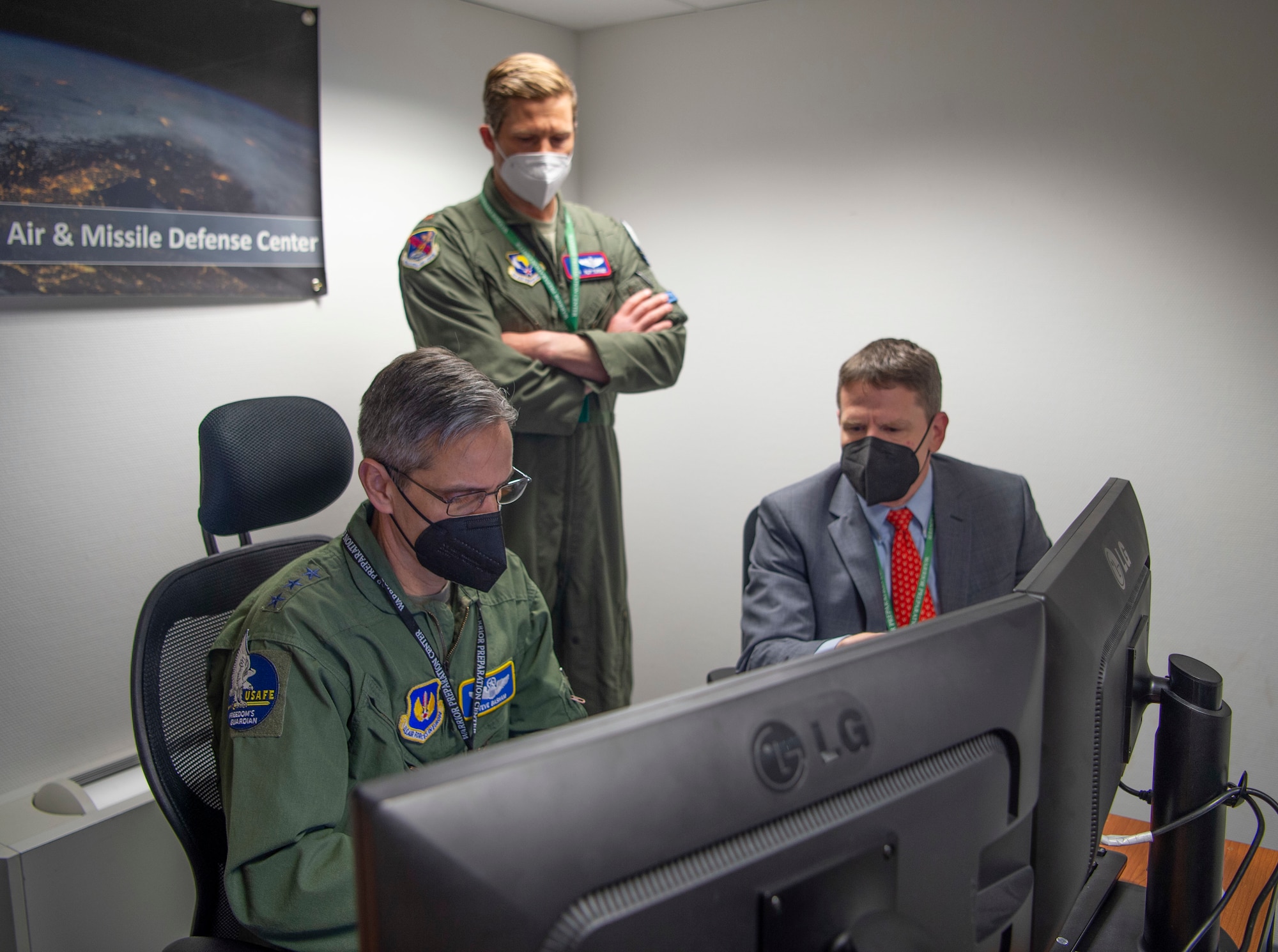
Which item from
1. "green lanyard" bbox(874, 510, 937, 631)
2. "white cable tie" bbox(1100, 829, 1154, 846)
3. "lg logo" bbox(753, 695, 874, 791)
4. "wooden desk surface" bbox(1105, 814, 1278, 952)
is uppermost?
"lg logo" bbox(753, 695, 874, 791)

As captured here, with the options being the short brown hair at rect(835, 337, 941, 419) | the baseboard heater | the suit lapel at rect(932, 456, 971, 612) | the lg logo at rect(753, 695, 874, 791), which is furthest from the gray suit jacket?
the baseboard heater

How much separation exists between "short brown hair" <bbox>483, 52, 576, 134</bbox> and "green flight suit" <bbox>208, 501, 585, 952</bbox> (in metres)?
1.31

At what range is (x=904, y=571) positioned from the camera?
180 centimetres

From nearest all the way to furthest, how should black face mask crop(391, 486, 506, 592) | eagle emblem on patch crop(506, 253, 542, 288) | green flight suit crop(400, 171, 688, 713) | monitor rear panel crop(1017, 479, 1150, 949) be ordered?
monitor rear panel crop(1017, 479, 1150, 949) → black face mask crop(391, 486, 506, 592) → green flight suit crop(400, 171, 688, 713) → eagle emblem on patch crop(506, 253, 542, 288)

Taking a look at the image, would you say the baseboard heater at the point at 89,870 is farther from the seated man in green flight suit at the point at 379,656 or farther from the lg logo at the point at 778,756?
the lg logo at the point at 778,756

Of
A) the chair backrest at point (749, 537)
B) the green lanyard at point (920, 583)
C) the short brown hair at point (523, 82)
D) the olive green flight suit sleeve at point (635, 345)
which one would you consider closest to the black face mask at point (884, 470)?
the green lanyard at point (920, 583)

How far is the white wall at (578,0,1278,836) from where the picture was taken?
8.17 feet

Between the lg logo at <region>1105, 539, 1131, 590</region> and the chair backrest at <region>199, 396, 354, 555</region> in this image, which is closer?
the lg logo at <region>1105, 539, 1131, 590</region>

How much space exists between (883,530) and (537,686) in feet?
2.41

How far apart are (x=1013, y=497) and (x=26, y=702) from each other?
2163mm

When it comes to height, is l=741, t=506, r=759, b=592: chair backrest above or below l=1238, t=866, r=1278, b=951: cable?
above

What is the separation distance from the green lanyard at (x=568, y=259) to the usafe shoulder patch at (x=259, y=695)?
1432 millimetres

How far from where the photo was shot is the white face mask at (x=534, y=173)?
7.58ft

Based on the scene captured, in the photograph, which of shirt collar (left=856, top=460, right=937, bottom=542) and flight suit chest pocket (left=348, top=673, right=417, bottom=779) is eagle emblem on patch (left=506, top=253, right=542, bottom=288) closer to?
shirt collar (left=856, top=460, right=937, bottom=542)
